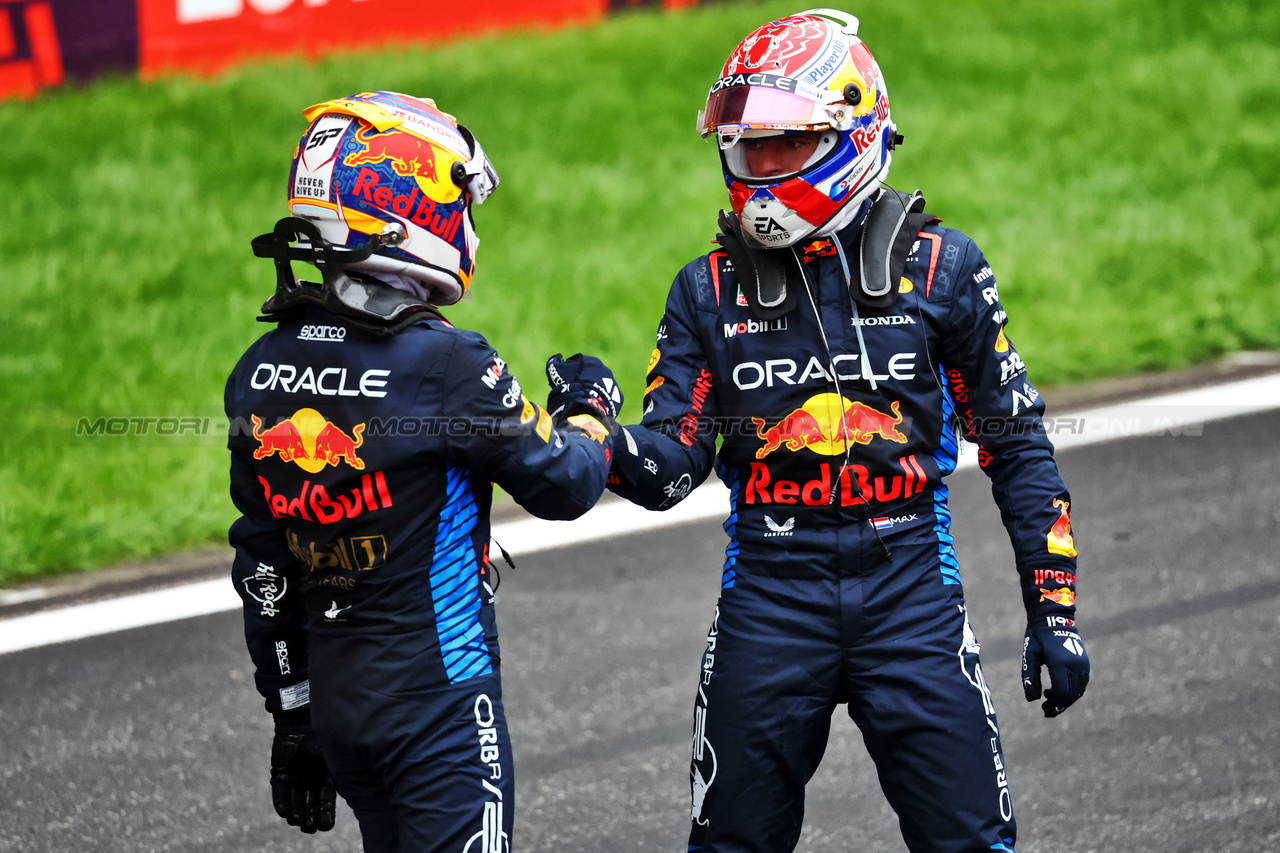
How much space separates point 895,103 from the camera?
515 inches

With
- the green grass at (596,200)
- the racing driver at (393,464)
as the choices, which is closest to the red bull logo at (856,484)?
the racing driver at (393,464)

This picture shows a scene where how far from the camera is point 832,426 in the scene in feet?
11.3

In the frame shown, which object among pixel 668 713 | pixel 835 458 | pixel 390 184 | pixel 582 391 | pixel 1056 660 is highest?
pixel 390 184

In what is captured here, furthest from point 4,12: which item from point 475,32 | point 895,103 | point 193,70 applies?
point 895,103

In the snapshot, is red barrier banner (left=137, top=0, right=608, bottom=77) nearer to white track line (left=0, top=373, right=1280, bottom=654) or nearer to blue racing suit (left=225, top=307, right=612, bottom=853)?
white track line (left=0, top=373, right=1280, bottom=654)

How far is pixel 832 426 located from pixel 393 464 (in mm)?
1028

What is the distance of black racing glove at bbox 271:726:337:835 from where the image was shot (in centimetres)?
349

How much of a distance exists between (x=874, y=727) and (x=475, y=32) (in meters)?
11.0

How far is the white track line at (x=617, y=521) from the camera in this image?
19.8 ft

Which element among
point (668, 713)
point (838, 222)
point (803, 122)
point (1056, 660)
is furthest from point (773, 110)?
point (668, 713)

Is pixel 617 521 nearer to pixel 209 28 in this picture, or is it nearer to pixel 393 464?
pixel 393 464

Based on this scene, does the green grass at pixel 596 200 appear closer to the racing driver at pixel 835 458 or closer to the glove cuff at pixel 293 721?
the glove cuff at pixel 293 721

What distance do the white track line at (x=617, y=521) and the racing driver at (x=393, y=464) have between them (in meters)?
3.13

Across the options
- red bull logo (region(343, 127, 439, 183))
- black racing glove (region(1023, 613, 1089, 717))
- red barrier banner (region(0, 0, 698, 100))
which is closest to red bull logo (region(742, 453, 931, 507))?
black racing glove (region(1023, 613, 1089, 717))
